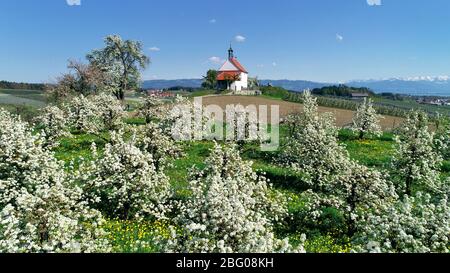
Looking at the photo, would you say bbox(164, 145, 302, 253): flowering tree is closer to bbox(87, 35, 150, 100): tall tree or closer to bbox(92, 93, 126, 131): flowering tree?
bbox(92, 93, 126, 131): flowering tree

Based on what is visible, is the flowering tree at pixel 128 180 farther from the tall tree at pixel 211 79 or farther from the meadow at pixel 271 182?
the tall tree at pixel 211 79

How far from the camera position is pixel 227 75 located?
Result: 129 metres

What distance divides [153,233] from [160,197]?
2.05 metres

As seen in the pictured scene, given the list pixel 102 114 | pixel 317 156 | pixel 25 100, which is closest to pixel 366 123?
pixel 317 156

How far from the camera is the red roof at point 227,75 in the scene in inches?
5034

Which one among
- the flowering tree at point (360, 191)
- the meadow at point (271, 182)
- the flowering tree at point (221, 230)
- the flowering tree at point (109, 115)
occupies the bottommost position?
the meadow at point (271, 182)

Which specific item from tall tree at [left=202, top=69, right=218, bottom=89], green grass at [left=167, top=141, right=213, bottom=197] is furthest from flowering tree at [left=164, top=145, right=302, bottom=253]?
tall tree at [left=202, top=69, right=218, bottom=89]

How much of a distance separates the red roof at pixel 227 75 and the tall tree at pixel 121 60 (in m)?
51.2

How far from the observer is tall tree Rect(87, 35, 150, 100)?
7525cm

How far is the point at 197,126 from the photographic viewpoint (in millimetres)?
34156

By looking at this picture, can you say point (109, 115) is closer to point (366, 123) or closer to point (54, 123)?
point (54, 123)

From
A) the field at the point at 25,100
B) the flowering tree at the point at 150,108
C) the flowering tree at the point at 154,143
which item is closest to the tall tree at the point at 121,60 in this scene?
the field at the point at 25,100

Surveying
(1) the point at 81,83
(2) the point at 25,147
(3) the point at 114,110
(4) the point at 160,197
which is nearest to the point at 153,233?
(4) the point at 160,197
